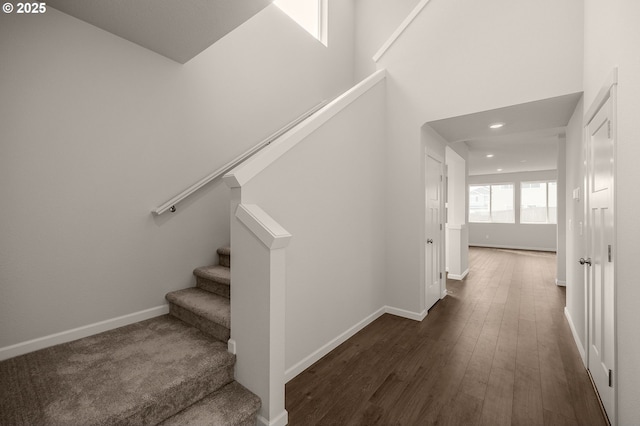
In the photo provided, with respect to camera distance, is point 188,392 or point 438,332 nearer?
point 188,392

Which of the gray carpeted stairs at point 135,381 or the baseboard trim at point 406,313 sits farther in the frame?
the baseboard trim at point 406,313

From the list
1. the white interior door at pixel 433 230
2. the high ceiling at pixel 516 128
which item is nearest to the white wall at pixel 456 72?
the high ceiling at pixel 516 128

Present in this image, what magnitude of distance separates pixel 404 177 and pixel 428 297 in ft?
5.27

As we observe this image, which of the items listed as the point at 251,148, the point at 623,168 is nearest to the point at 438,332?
the point at 623,168

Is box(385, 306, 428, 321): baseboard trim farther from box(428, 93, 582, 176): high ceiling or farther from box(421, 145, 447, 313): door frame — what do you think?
box(428, 93, 582, 176): high ceiling

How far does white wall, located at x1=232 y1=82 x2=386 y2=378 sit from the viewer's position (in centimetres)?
213

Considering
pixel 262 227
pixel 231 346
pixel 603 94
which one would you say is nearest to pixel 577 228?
pixel 603 94

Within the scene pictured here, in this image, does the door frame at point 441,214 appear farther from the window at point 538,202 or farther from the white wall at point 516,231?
the window at point 538,202

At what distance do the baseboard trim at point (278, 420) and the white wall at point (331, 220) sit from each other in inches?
16.9

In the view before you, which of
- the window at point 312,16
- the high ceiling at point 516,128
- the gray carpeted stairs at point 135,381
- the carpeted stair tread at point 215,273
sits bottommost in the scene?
the gray carpeted stairs at point 135,381

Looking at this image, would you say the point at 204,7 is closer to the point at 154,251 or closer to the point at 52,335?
the point at 154,251

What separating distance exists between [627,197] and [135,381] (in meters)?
2.85

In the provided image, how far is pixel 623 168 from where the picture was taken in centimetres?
152

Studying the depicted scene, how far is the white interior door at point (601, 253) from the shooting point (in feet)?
5.59
